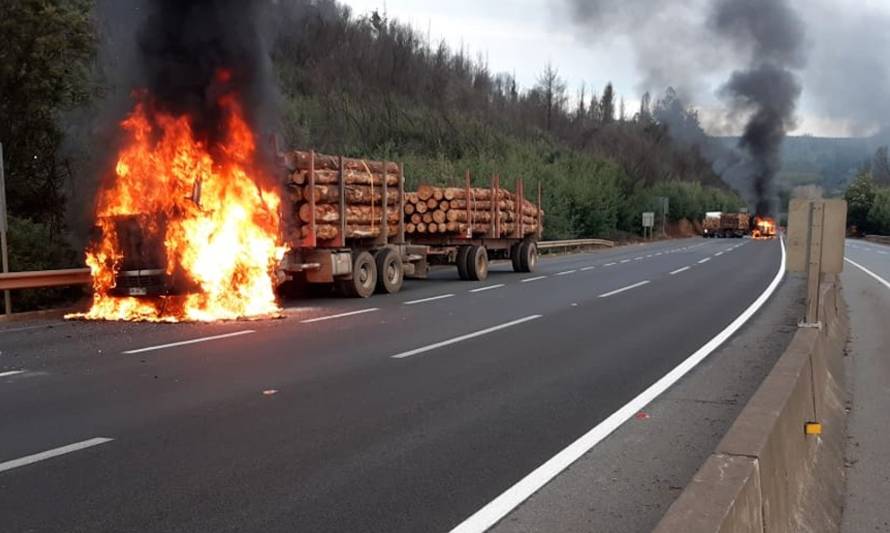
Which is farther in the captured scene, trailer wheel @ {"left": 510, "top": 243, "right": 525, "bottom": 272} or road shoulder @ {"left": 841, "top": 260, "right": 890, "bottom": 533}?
trailer wheel @ {"left": 510, "top": 243, "right": 525, "bottom": 272}

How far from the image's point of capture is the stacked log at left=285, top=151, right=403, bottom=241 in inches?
580

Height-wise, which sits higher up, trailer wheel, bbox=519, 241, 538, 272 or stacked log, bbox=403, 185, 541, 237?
stacked log, bbox=403, 185, 541, 237

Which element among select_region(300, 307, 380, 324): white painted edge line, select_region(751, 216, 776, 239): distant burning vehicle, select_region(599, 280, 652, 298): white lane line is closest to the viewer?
select_region(300, 307, 380, 324): white painted edge line

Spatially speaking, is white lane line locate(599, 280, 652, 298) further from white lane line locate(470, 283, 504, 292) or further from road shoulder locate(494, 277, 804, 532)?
road shoulder locate(494, 277, 804, 532)

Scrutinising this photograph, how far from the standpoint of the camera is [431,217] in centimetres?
2002

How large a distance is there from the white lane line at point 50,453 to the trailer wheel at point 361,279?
33.6 ft

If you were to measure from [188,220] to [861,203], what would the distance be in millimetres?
91122

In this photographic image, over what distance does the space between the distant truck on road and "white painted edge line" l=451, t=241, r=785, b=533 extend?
6604 cm

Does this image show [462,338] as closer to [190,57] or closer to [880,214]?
[190,57]

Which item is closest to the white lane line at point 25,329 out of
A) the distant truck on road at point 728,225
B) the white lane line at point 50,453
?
the white lane line at point 50,453

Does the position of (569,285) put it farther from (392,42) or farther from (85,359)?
(392,42)

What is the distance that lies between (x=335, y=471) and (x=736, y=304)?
39.3ft

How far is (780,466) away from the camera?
4.12 m

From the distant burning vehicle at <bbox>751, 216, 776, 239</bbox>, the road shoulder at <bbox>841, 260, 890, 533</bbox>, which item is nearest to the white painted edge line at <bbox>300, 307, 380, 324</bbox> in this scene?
the road shoulder at <bbox>841, 260, 890, 533</bbox>
